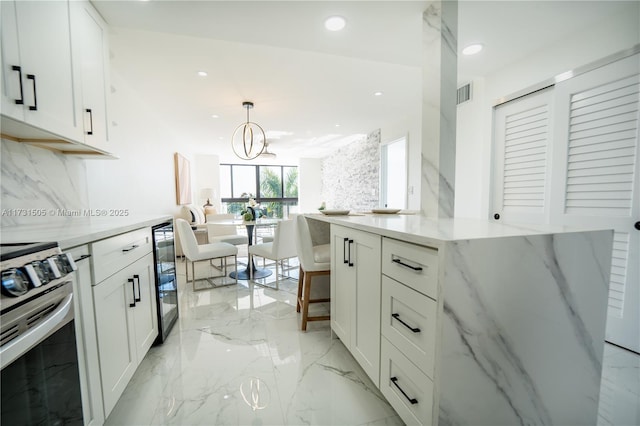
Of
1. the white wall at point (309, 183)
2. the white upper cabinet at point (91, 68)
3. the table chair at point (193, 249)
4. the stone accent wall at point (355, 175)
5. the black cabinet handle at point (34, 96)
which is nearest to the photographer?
the black cabinet handle at point (34, 96)

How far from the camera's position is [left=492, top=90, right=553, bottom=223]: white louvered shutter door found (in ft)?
7.69

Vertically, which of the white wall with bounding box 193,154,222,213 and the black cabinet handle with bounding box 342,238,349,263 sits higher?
the white wall with bounding box 193,154,222,213

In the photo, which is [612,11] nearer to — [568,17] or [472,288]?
[568,17]

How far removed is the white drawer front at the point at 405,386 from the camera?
893 millimetres

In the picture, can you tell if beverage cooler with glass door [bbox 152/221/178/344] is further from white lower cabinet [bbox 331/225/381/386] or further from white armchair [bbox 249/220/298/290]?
white lower cabinet [bbox 331/225/381/386]

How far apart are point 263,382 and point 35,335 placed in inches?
44.4

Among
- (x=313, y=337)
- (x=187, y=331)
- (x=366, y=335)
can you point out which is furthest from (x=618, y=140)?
(x=187, y=331)

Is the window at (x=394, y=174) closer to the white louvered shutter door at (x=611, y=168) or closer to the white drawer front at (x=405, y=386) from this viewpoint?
the white louvered shutter door at (x=611, y=168)

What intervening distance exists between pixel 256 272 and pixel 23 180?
2.56m

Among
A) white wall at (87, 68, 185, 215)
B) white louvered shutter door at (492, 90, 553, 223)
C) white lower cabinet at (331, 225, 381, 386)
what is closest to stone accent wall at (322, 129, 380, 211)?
white louvered shutter door at (492, 90, 553, 223)

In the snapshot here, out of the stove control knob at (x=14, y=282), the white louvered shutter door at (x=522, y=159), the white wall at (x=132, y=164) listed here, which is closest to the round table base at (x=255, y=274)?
the white wall at (x=132, y=164)

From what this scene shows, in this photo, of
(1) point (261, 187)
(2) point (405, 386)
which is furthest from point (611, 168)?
(1) point (261, 187)

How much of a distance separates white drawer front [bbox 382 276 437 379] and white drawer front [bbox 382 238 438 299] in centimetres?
3

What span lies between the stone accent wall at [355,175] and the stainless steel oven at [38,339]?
189 inches
